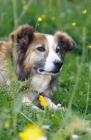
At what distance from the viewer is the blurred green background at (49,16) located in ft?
31.4

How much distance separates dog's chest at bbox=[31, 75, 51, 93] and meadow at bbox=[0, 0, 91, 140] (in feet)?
0.67

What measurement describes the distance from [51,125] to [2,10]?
598 centimetres

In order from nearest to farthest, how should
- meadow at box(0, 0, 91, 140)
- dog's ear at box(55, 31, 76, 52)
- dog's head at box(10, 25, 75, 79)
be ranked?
1. meadow at box(0, 0, 91, 140)
2. dog's head at box(10, 25, 75, 79)
3. dog's ear at box(55, 31, 76, 52)

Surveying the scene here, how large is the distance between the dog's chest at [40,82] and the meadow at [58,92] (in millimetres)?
204

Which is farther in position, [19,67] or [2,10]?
[2,10]

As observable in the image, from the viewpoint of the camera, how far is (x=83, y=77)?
723 centimetres

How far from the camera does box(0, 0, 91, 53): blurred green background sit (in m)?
9.56

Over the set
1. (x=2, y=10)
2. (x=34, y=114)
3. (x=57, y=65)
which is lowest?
(x=34, y=114)

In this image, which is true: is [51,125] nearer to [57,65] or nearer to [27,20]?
[57,65]

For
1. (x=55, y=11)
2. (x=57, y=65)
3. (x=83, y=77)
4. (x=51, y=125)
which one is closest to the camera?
(x=51, y=125)

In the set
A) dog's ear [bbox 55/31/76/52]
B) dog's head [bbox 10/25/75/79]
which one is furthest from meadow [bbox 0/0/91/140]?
dog's head [bbox 10/25/75/79]

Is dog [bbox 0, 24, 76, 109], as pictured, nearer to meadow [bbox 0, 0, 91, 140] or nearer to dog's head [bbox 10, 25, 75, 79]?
dog's head [bbox 10, 25, 75, 79]

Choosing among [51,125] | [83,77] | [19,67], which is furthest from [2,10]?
[51,125]

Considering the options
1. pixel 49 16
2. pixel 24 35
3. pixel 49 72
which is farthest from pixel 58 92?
pixel 49 16
